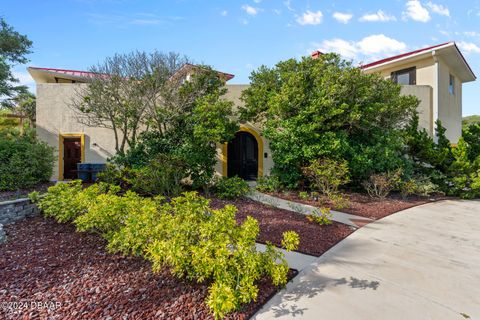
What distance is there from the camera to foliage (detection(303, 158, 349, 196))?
7805 millimetres

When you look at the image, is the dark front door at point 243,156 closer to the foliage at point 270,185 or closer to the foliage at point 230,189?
the foliage at point 270,185

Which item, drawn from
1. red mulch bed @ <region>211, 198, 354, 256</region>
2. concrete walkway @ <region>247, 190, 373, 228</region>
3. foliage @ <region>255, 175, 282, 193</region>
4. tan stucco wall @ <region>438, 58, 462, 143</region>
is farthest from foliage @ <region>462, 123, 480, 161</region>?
red mulch bed @ <region>211, 198, 354, 256</region>

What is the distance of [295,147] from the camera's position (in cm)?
859

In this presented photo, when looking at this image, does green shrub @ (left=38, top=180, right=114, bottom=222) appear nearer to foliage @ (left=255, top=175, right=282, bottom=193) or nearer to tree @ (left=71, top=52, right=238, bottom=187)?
tree @ (left=71, top=52, right=238, bottom=187)

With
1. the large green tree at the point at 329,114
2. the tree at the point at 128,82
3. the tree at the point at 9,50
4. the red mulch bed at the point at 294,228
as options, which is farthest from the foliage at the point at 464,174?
the tree at the point at 9,50

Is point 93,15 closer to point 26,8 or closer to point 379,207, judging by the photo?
point 26,8

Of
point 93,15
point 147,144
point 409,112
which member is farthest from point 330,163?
point 93,15

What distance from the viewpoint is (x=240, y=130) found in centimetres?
1139

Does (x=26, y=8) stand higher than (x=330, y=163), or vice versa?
(x=26, y=8)

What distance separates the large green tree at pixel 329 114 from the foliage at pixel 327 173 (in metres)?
0.35

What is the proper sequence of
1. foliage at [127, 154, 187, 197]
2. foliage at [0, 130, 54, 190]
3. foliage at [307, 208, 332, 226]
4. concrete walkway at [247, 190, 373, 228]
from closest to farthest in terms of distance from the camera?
foliage at [307, 208, 332, 226]
concrete walkway at [247, 190, 373, 228]
foliage at [0, 130, 54, 190]
foliage at [127, 154, 187, 197]

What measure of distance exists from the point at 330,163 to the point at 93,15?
9382 mm

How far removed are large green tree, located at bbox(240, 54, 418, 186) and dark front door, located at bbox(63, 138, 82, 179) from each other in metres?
8.12

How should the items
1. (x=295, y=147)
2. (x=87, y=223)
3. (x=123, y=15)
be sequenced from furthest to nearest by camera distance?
(x=295, y=147) → (x=123, y=15) → (x=87, y=223)
